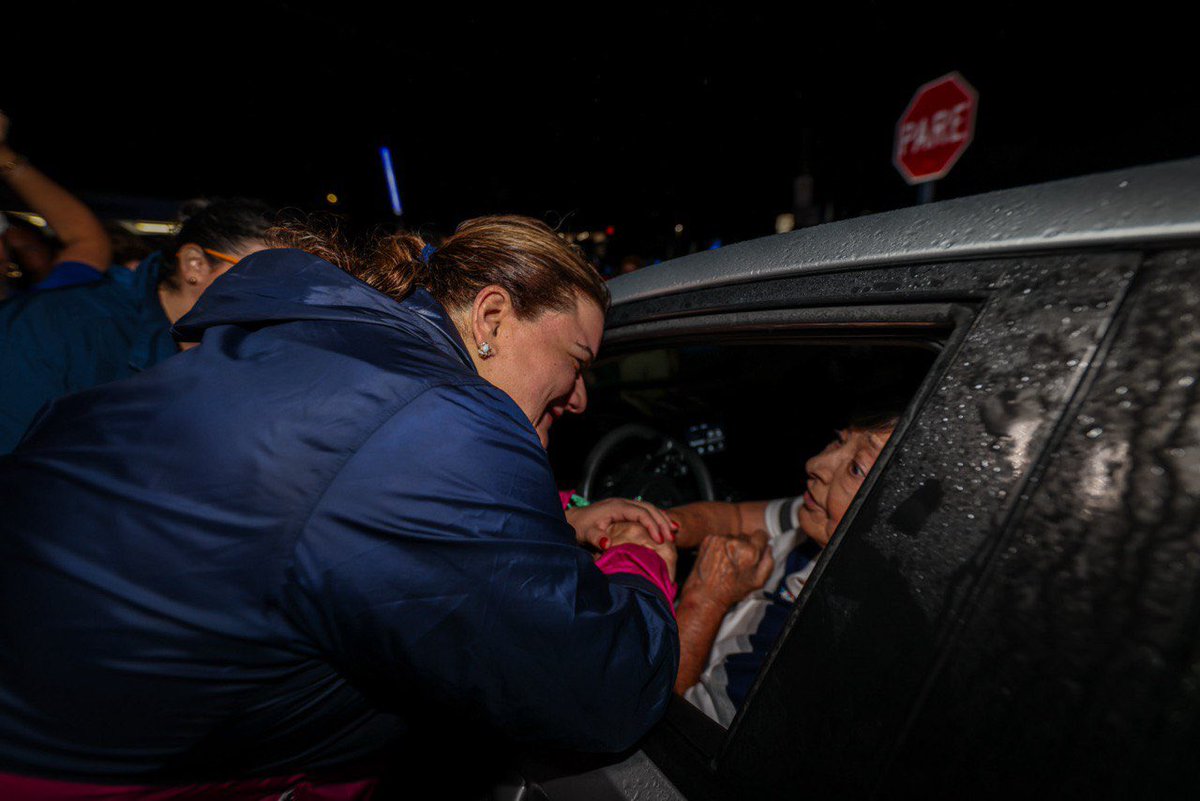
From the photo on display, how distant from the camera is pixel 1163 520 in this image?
0.46 m

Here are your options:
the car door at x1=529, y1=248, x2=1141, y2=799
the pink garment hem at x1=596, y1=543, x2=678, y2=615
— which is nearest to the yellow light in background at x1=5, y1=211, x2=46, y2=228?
the pink garment hem at x1=596, y1=543, x2=678, y2=615

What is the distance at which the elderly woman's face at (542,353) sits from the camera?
1374mm

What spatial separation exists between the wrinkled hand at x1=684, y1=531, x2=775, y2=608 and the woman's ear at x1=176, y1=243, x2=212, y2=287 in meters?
2.42

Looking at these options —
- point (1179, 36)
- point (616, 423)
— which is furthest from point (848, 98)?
point (616, 423)

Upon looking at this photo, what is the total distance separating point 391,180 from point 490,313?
65.1ft

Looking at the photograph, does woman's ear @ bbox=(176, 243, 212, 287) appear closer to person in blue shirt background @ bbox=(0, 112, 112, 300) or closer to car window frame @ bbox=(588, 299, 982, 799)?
person in blue shirt background @ bbox=(0, 112, 112, 300)

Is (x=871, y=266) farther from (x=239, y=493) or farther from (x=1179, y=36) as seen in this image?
(x=1179, y=36)

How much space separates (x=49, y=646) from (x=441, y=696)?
584 millimetres

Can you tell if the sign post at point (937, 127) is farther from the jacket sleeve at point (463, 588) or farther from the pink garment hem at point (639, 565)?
the jacket sleeve at point (463, 588)

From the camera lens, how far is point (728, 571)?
1758mm

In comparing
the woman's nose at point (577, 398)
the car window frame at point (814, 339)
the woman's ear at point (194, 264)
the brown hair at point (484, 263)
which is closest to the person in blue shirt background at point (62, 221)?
the woman's ear at point (194, 264)

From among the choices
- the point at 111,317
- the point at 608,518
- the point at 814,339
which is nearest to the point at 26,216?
the point at 111,317

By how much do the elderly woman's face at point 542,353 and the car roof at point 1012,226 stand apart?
481mm

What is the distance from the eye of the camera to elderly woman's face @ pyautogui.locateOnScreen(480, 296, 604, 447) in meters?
1.37
